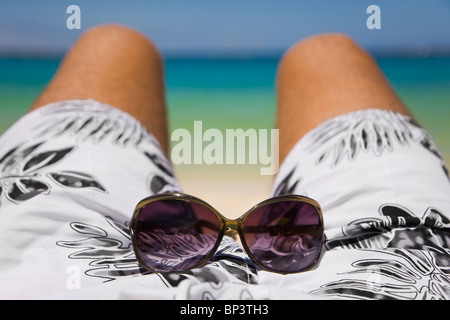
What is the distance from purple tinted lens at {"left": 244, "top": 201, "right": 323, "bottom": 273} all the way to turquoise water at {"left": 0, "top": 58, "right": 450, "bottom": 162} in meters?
1.11

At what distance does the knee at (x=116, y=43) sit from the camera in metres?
1.11

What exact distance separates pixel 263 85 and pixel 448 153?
2.50ft

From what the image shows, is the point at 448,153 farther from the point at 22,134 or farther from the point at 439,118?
the point at 22,134

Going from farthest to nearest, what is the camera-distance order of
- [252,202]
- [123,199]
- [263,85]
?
[263,85], [252,202], [123,199]

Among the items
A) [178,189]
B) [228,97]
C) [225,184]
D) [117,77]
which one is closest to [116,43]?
[117,77]

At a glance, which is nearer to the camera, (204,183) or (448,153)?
(204,183)

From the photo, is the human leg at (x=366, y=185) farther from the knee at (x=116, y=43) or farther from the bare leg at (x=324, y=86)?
the knee at (x=116, y=43)

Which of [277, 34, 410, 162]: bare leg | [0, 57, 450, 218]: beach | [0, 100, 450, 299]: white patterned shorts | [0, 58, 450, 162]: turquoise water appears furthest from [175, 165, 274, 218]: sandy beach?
[0, 100, 450, 299]: white patterned shorts

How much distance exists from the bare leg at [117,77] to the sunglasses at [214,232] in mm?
344

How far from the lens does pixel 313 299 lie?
0.50 m

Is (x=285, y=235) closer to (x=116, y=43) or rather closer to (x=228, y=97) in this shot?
(x=116, y=43)

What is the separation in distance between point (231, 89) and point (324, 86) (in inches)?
41.1

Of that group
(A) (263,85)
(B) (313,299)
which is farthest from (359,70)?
(A) (263,85)

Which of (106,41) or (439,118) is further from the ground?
(106,41)
